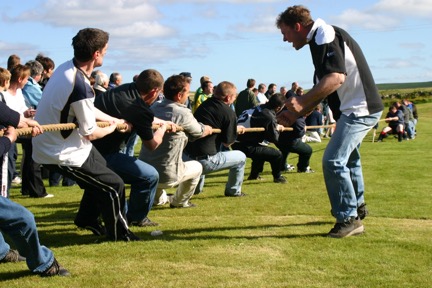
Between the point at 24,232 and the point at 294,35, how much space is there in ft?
12.0

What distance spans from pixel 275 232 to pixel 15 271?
3011 millimetres

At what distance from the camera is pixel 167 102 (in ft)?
29.9

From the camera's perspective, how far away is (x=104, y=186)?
22.5ft

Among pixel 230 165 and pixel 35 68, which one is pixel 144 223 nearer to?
pixel 230 165

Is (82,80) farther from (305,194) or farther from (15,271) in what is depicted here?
(305,194)

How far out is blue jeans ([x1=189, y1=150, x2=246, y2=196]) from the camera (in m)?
10.3

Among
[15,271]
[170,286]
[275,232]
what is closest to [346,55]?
[275,232]

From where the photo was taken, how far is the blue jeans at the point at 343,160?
7.36 m

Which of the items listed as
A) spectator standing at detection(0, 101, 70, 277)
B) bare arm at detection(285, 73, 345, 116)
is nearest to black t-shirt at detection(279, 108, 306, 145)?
bare arm at detection(285, 73, 345, 116)

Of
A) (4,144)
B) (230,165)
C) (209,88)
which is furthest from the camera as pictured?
(209,88)

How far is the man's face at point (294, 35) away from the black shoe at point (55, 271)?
139 inches

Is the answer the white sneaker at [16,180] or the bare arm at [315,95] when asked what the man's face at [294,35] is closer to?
the bare arm at [315,95]

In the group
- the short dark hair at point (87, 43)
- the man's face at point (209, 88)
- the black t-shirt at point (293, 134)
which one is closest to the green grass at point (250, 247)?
the short dark hair at point (87, 43)

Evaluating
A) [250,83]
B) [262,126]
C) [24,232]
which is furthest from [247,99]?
[24,232]
